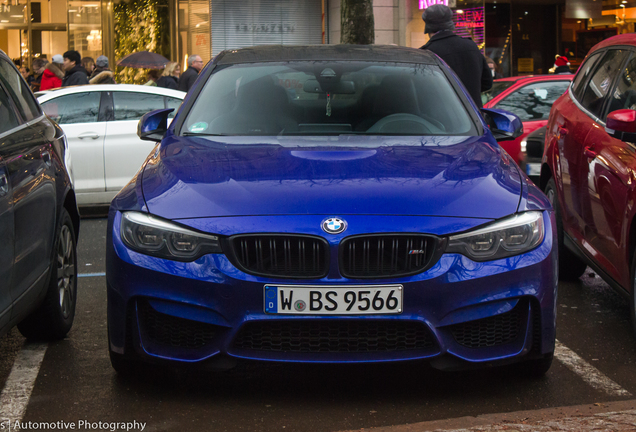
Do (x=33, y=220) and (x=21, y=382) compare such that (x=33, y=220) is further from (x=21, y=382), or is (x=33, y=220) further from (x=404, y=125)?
(x=404, y=125)

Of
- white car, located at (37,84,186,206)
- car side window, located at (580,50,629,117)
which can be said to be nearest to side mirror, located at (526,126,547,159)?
car side window, located at (580,50,629,117)

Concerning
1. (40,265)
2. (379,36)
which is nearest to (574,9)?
(379,36)

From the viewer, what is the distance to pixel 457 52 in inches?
314

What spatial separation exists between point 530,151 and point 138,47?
51.6 feet

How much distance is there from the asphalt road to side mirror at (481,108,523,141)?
1210 millimetres

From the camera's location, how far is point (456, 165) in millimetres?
4059

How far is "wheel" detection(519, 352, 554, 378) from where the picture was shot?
13.1 feet

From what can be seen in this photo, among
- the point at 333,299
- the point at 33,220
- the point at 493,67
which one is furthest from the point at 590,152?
the point at 493,67

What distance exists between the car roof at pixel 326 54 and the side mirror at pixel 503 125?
49 cm

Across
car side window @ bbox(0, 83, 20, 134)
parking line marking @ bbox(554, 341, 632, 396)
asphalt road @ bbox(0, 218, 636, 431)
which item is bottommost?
parking line marking @ bbox(554, 341, 632, 396)

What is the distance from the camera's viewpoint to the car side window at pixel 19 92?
15.4 feet

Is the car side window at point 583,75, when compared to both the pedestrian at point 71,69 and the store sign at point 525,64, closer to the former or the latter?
the pedestrian at point 71,69

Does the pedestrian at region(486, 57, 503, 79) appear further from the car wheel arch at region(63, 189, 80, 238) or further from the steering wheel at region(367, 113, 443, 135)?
the car wheel arch at region(63, 189, 80, 238)

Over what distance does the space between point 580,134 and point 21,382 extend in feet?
11.5
